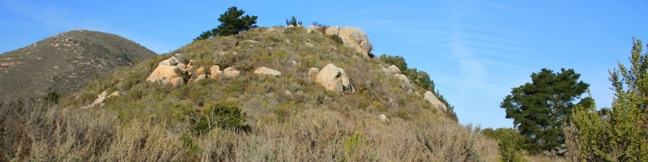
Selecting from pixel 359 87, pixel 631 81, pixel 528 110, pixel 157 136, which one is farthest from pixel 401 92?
pixel 157 136

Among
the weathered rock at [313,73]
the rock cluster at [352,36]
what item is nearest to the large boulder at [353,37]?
the rock cluster at [352,36]

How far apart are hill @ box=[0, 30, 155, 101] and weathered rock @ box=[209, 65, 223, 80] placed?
643 inches

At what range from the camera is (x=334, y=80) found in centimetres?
3231

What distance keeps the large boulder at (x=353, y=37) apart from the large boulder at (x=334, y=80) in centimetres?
1558

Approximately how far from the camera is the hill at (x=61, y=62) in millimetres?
49341

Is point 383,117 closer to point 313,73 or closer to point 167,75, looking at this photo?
point 313,73

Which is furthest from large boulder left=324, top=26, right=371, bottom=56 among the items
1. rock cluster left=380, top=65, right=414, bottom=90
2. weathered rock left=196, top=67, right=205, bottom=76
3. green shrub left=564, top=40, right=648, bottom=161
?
green shrub left=564, top=40, right=648, bottom=161

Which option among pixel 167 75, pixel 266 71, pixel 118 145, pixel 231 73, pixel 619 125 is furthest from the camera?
pixel 266 71

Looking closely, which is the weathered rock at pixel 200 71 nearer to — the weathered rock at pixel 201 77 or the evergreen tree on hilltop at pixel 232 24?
the weathered rock at pixel 201 77

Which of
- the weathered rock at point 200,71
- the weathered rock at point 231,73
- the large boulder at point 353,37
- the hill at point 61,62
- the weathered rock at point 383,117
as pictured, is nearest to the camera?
the weathered rock at point 383,117

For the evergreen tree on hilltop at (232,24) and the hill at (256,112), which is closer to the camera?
the hill at (256,112)

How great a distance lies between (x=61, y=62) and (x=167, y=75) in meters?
32.2

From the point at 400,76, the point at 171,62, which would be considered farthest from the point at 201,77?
the point at 400,76

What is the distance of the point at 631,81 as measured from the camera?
11547 millimetres
